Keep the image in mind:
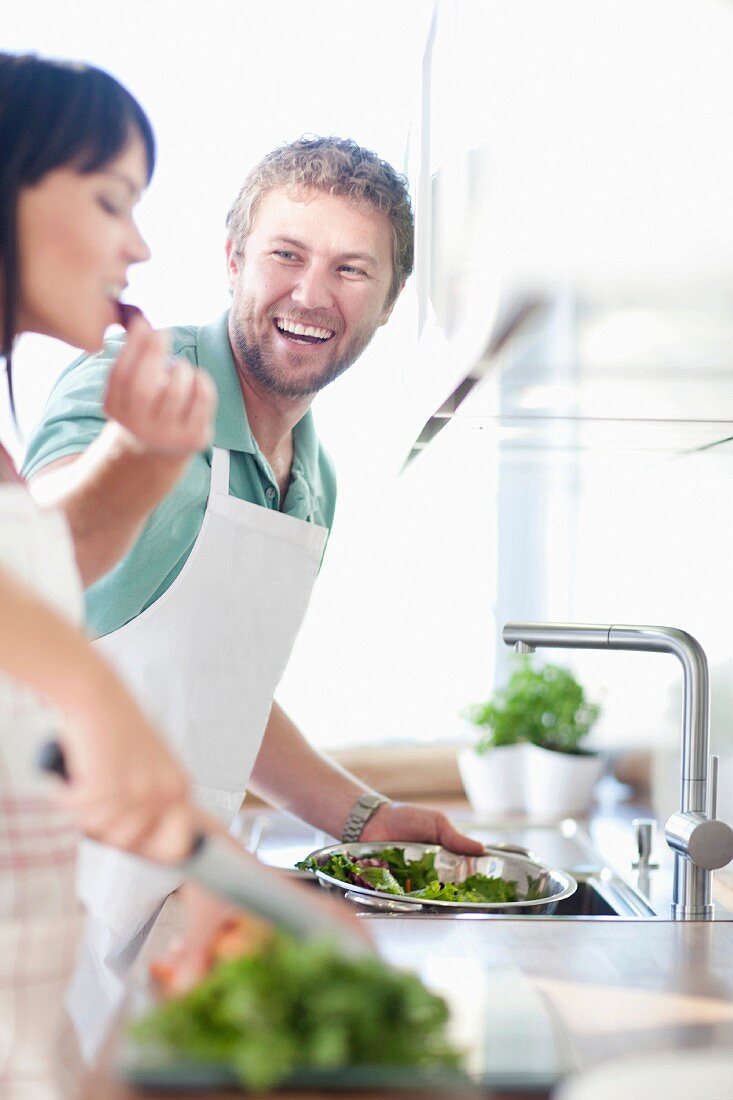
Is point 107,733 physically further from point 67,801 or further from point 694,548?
point 694,548

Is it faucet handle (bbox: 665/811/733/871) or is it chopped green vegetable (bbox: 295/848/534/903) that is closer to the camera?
faucet handle (bbox: 665/811/733/871)

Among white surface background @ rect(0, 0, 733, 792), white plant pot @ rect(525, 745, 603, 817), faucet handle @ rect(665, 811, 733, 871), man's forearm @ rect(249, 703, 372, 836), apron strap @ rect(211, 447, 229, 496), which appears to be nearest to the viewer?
faucet handle @ rect(665, 811, 733, 871)

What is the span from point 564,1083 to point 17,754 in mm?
390

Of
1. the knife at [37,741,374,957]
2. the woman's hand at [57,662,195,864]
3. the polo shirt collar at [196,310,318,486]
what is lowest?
the knife at [37,741,374,957]

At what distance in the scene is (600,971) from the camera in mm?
1038

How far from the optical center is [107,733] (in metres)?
0.59

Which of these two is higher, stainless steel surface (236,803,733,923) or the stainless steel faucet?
the stainless steel faucet

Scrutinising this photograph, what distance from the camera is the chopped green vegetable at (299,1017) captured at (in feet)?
1.99

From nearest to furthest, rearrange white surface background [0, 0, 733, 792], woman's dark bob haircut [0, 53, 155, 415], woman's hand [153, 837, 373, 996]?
woman's hand [153, 837, 373, 996]
woman's dark bob haircut [0, 53, 155, 415]
white surface background [0, 0, 733, 792]

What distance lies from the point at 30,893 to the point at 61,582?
204mm

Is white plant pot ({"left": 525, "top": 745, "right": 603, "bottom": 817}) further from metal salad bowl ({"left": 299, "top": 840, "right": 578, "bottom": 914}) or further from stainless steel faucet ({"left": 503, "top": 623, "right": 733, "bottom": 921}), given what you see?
stainless steel faucet ({"left": 503, "top": 623, "right": 733, "bottom": 921})

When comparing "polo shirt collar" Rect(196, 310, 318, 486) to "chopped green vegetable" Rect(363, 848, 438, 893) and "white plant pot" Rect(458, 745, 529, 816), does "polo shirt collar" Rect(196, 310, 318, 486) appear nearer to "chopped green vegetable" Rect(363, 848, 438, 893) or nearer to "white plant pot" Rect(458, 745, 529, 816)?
"chopped green vegetable" Rect(363, 848, 438, 893)

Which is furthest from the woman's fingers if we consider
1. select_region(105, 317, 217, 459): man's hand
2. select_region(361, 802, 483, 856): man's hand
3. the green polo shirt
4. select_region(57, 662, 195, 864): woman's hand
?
select_region(361, 802, 483, 856): man's hand

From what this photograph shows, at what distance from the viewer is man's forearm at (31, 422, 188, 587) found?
0.89 meters
